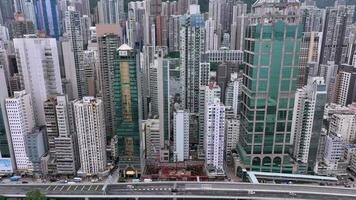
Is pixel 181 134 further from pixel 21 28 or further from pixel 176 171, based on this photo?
pixel 21 28

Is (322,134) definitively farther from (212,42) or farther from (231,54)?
(212,42)

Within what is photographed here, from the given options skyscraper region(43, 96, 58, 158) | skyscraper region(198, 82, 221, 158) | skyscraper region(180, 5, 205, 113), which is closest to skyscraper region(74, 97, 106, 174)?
skyscraper region(43, 96, 58, 158)

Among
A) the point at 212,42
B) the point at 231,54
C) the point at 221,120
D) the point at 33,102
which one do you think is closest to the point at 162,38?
the point at 212,42

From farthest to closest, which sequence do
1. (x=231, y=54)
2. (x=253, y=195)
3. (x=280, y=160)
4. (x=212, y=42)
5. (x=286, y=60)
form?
(x=212, y=42)
(x=231, y=54)
(x=280, y=160)
(x=286, y=60)
(x=253, y=195)

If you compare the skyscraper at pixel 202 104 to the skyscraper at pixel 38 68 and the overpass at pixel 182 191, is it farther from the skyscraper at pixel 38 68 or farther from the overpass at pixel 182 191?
the skyscraper at pixel 38 68

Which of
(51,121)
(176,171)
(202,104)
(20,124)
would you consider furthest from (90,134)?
(202,104)

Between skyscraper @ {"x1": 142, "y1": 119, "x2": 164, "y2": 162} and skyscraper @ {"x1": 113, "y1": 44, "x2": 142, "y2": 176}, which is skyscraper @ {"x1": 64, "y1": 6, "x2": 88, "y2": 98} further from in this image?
skyscraper @ {"x1": 113, "y1": 44, "x2": 142, "y2": 176}
